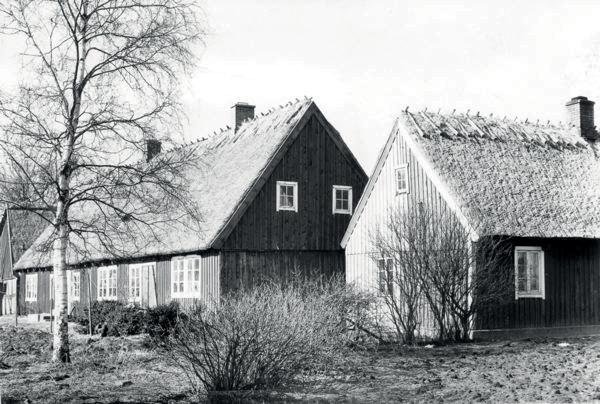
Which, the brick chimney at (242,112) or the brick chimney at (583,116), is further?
the brick chimney at (242,112)

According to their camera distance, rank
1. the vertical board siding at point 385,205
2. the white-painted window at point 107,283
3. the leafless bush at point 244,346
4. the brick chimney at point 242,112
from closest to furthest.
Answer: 1. the leafless bush at point 244,346
2. the vertical board siding at point 385,205
3. the white-painted window at point 107,283
4. the brick chimney at point 242,112

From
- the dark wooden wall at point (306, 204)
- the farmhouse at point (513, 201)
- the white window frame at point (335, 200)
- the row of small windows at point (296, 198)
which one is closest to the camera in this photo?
the farmhouse at point (513, 201)

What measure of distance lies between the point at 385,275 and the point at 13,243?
97.4ft

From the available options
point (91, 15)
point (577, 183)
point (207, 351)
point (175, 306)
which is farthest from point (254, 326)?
A: point (577, 183)

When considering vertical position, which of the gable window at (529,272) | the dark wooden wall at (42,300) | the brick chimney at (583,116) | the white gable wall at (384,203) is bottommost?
the dark wooden wall at (42,300)

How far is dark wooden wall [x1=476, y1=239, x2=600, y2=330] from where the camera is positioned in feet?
68.3

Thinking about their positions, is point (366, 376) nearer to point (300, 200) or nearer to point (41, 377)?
point (41, 377)

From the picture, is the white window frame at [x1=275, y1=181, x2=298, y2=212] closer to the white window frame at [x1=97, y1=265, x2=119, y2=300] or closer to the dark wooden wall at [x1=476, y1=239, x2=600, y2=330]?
the dark wooden wall at [x1=476, y1=239, x2=600, y2=330]

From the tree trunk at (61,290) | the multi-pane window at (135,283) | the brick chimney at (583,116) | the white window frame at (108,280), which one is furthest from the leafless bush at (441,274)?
the white window frame at (108,280)

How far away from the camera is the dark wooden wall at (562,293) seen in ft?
68.3

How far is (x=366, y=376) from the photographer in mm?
13242

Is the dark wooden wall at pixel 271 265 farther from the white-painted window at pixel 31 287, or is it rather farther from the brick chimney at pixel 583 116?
→ the white-painted window at pixel 31 287

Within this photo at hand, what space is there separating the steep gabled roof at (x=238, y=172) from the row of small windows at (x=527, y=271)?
17.5ft

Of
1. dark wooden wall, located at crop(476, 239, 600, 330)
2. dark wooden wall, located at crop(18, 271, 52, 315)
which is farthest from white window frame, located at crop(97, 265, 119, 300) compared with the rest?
dark wooden wall, located at crop(476, 239, 600, 330)
